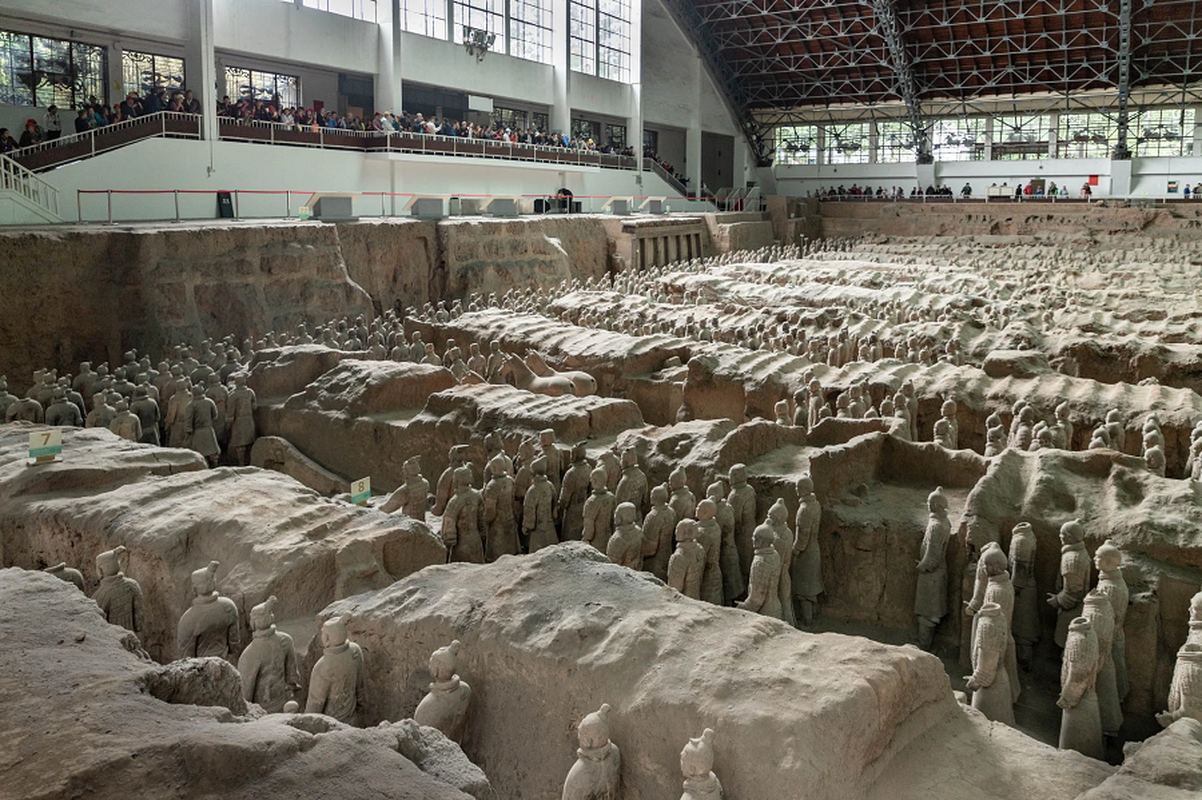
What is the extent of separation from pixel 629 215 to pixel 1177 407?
57.9ft

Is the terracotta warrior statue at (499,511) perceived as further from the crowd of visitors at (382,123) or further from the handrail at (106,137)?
the crowd of visitors at (382,123)

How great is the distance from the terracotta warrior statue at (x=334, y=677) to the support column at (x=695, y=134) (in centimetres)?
3147

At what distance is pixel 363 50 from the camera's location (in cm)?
2173

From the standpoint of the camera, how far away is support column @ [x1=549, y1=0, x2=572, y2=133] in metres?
27.7

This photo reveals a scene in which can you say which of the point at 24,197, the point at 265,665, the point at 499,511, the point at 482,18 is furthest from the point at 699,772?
the point at 482,18

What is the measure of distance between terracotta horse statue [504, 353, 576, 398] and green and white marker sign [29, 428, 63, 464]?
162 inches

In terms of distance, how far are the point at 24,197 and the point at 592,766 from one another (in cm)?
1247

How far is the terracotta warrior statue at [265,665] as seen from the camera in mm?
3943

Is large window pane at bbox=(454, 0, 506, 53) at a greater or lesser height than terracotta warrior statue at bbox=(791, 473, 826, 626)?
greater

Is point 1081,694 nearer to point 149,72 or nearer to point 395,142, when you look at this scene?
point 395,142

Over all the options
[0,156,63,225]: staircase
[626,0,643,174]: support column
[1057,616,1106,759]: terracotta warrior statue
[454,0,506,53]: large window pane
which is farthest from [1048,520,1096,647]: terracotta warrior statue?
[626,0,643,174]: support column

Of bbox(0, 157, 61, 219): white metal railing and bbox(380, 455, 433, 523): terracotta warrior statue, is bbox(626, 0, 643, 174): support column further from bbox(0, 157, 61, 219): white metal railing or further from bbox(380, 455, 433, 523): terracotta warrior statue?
bbox(380, 455, 433, 523): terracotta warrior statue

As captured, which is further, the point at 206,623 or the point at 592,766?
the point at 206,623

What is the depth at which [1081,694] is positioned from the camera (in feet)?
13.9
